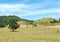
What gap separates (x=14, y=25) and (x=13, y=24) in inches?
40.9

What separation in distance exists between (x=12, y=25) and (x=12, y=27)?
38.1 inches

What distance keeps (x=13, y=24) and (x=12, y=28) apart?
2002 millimetres

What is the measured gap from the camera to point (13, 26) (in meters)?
89.1

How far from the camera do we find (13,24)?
90.1m

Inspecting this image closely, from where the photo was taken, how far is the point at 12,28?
8975 centimetres

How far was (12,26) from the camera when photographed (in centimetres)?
8919

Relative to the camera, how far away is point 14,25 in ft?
293

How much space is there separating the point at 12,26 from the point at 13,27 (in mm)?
685

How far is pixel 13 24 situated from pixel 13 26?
54.1 inches

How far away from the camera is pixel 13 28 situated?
89.2 meters

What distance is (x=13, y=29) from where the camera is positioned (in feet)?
295

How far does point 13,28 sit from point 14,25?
1.52 m

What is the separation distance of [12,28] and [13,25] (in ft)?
5.22

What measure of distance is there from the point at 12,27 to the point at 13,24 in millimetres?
1567
